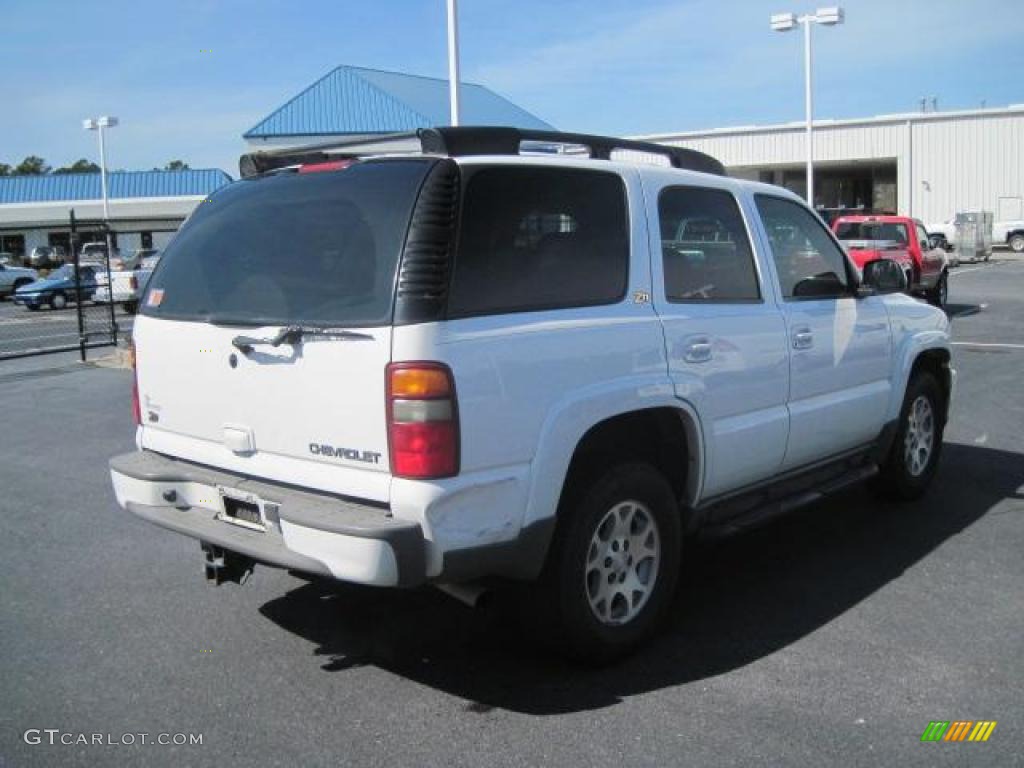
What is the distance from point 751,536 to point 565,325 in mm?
2760

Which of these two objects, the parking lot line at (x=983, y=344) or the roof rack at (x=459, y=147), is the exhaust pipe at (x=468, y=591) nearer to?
the roof rack at (x=459, y=147)

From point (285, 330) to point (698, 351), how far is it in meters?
1.78

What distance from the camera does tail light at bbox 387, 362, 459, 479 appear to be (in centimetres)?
332

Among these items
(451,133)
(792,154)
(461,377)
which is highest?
(792,154)

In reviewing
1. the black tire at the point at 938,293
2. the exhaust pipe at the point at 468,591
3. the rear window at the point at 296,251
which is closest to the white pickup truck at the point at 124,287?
the black tire at the point at 938,293

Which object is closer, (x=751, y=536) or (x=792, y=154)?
(x=751, y=536)

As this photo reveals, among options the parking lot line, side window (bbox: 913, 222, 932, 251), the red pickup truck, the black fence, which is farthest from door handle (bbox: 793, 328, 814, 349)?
side window (bbox: 913, 222, 932, 251)

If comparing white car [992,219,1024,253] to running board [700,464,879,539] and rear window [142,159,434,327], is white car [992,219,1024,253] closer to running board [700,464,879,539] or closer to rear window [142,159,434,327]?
running board [700,464,879,539]

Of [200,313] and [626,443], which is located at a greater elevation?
[200,313]

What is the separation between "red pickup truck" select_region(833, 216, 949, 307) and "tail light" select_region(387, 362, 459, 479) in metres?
15.5

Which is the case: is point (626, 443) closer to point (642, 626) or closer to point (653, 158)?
point (642, 626)

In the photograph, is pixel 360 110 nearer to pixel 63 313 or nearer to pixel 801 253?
pixel 63 313

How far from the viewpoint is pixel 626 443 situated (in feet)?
13.8

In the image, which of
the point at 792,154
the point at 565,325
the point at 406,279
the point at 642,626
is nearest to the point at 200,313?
the point at 406,279
